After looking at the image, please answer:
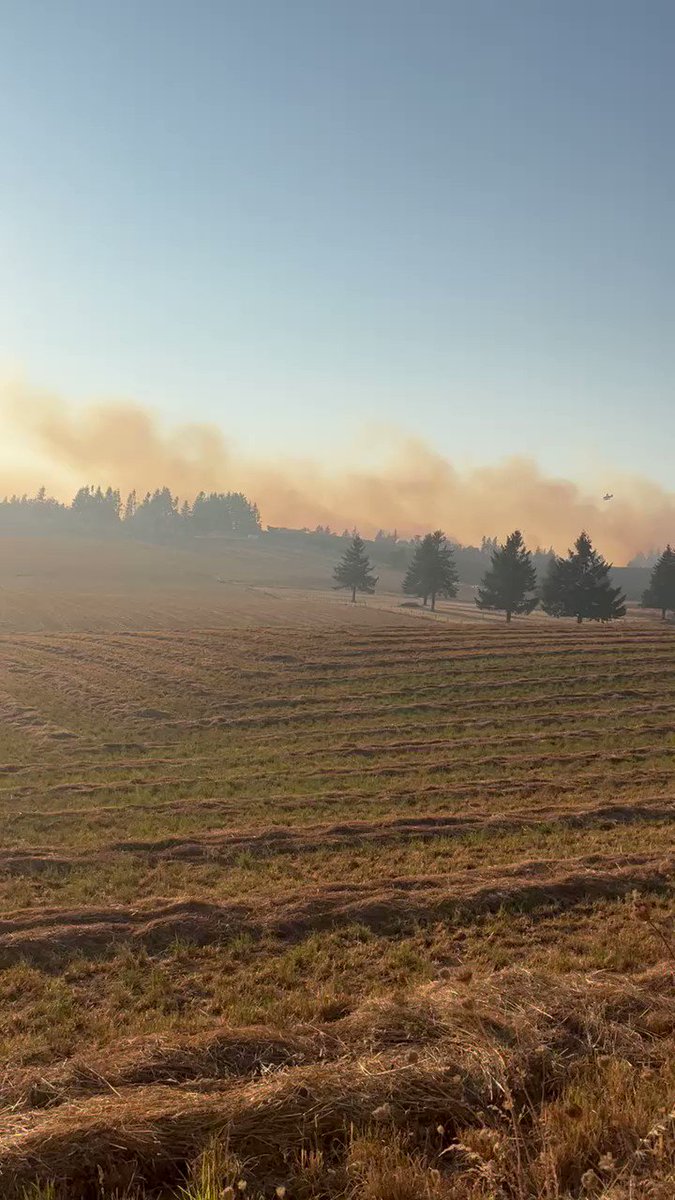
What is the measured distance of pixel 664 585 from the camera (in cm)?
8325

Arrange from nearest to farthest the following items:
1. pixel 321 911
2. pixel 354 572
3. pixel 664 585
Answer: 1. pixel 321 911
2. pixel 664 585
3. pixel 354 572

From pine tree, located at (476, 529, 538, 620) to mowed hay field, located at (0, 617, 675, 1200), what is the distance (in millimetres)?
47715

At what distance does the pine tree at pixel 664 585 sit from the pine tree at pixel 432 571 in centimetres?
2671

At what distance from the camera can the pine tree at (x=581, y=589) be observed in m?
74.6

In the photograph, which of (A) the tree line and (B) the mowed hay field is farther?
(A) the tree line

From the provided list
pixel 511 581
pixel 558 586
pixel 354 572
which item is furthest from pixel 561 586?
pixel 354 572

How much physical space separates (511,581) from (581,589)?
330 inches

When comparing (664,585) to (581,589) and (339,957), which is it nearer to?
(581,589)

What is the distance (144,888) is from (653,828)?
12371 mm

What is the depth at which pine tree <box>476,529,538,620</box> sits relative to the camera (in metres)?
76.4

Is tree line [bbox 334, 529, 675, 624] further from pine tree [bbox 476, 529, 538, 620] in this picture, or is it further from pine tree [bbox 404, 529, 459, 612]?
pine tree [bbox 404, 529, 459, 612]

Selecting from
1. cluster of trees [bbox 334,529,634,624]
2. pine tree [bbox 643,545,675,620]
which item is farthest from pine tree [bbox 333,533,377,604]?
pine tree [bbox 643,545,675,620]

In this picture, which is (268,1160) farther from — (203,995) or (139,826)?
(139,826)

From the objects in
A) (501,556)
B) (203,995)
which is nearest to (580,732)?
(203,995)
